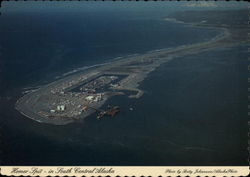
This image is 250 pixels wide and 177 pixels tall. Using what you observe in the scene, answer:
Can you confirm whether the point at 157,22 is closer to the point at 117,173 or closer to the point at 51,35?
the point at 51,35

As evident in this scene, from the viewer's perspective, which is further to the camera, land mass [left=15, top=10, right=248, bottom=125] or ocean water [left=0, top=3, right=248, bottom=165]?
land mass [left=15, top=10, right=248, bottom=125]

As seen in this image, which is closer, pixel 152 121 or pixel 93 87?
pixel 152 121

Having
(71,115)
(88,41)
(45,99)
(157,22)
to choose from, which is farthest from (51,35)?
(71,115)

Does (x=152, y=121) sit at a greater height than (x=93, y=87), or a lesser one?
lesser

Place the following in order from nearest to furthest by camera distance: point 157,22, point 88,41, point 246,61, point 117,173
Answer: point 117,173 < point 246,61 < point 88,41 < point 157,22

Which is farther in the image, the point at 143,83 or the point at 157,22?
the point at 157,22

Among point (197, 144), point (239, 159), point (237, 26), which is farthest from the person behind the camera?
point (237, 26)

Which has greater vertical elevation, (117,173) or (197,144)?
(117,173)

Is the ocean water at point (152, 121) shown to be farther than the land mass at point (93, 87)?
No
